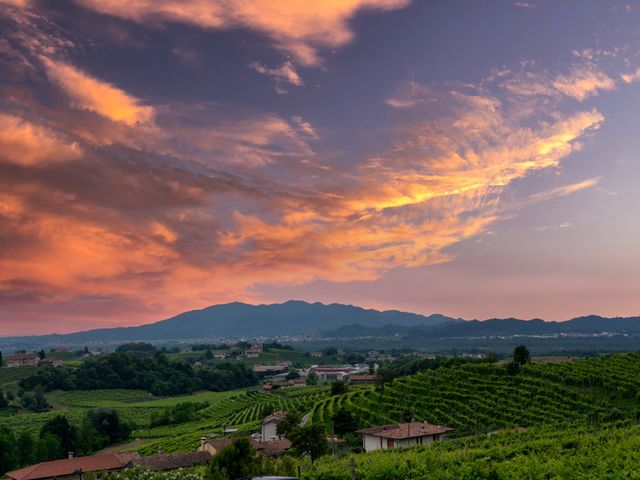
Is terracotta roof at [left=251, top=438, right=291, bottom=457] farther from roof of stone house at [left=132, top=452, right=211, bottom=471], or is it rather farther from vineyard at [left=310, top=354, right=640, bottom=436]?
vineyard at [left=310, top=354, right=640, bottom=436]

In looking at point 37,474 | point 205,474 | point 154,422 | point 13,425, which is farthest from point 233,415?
point 205,474

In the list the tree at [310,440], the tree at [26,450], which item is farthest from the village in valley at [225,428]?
the tree at [26,450]

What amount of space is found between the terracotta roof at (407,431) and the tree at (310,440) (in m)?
6.85

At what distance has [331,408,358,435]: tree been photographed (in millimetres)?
58438

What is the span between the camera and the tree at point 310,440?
42.7 metres

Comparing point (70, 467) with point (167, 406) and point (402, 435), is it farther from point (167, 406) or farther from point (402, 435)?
point (167, 406)

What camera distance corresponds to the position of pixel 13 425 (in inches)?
3853

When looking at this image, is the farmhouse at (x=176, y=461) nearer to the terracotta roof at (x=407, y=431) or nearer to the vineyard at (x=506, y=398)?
the vineyard at (x=506, y=398)

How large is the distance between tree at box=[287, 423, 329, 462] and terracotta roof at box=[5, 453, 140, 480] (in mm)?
23282

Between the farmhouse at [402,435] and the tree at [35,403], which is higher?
the farmhouse at [402,435]

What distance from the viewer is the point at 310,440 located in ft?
140

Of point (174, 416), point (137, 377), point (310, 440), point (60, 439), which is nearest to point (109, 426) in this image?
point (60, 439)

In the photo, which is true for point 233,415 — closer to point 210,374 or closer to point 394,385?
point 394,385

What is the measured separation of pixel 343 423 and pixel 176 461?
1728 cm
